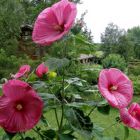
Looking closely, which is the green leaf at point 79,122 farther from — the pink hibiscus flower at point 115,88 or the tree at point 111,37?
the tree at point 111,37

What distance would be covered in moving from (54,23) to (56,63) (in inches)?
4.0

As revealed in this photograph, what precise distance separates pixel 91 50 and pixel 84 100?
0.18 meters

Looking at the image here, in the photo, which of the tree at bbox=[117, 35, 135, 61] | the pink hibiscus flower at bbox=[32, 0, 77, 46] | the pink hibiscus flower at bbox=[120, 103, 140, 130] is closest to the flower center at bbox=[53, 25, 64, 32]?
the pink hibiscus flower at bbox=[32, 0, 77, 46]

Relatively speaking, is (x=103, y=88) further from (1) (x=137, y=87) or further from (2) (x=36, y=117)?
(1) (x=137, y=87)

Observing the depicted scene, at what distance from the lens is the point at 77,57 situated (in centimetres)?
130

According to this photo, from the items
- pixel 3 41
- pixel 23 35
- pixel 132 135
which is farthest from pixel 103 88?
pixel 23 35

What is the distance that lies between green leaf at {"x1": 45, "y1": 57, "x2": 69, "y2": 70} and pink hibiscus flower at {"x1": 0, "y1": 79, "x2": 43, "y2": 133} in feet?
0.26

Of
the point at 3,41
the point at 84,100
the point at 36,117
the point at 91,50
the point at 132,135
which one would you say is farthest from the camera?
the point at 3,41

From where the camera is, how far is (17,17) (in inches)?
721

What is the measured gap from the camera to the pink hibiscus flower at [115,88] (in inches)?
43.3

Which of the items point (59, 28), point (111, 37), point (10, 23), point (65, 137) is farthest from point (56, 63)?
point (111, 37)

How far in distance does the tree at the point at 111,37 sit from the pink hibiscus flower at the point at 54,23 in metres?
23.2

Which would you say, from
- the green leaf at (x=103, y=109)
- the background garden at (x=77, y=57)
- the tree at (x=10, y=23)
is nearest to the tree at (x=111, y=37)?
the background garden at (x=77, y=57)

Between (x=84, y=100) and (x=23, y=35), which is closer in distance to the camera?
(x=84, y=100)
